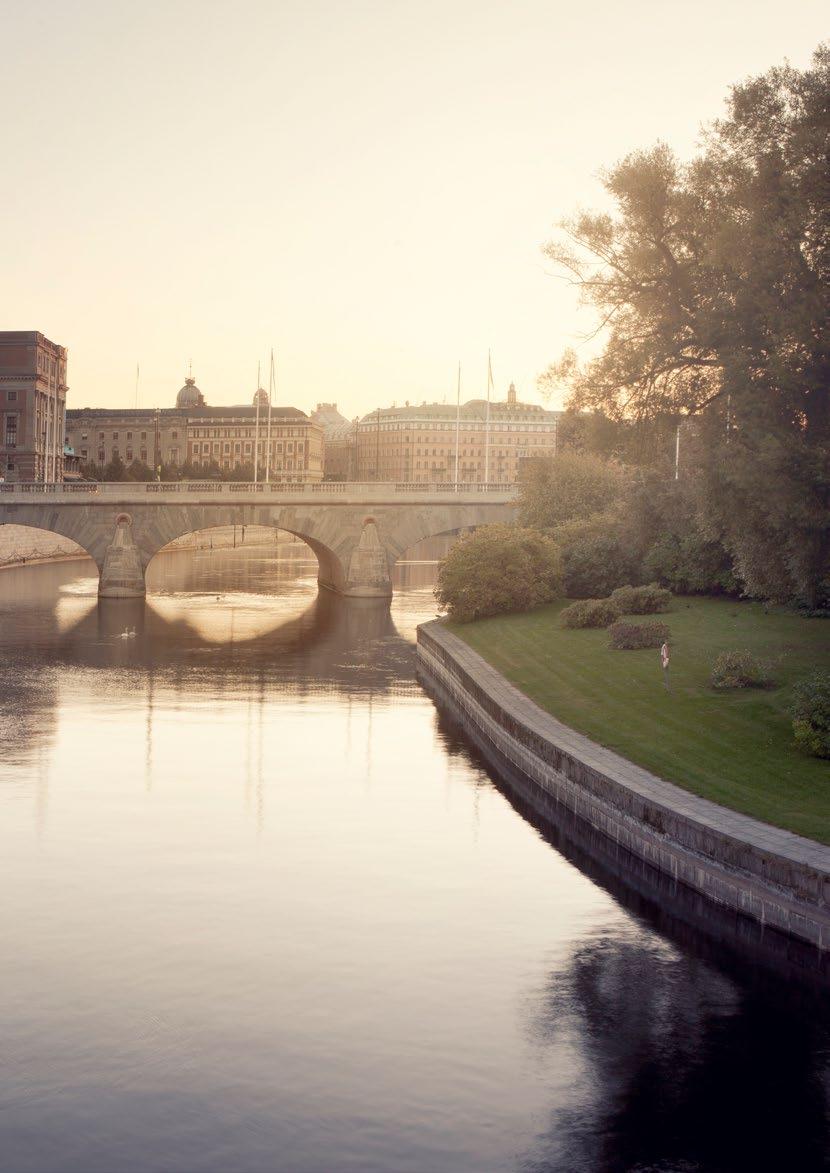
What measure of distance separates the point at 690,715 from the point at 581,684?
285 inches

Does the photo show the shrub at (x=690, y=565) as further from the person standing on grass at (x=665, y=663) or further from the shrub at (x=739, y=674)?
the shrub at (x=739, y=674)

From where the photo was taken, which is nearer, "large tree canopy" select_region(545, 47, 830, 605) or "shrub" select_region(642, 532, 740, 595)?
"large tree canopy" select_region(545, 47, 830, 605)

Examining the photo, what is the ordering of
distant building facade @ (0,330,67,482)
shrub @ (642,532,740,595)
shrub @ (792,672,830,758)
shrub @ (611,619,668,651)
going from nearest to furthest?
1. shrub @ (792,672,830,758)
2. shrub @ (611,619,668,651)
3. shrub @ (642,532,740,595)
4. distant building facade @ (0,330,67,482)

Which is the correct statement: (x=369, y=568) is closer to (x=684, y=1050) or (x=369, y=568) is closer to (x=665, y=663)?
(x=665, y=663)

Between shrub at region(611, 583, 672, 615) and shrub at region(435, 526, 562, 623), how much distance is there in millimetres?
7120

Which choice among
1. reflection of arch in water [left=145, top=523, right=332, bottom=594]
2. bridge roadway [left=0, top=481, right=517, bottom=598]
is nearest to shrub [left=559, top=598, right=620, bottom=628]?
bridge roadway [left=0, top=481, right=517, bottom=598]

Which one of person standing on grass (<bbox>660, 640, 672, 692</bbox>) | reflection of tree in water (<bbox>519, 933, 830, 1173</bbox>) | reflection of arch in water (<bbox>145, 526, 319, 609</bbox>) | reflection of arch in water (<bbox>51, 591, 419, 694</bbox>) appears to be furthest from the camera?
reflection of arch in water (<bbox>145, 526, 319, 609</bbox>)

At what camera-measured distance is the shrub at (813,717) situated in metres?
28.5

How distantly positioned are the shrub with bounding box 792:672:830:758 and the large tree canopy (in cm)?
231

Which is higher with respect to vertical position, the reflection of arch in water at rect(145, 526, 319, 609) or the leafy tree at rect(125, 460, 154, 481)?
the leafy tree at rect(125, 460, 154, 481)

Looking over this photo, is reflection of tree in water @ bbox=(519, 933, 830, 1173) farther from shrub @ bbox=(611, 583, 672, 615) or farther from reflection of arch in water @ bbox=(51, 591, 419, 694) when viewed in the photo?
shrub @ bbox=(611, 583, 672, 615)

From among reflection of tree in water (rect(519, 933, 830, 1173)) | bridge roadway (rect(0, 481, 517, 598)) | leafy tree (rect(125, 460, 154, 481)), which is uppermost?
leafy tree (rect(125, 460, 154, 481))

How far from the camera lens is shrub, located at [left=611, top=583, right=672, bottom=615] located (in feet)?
177

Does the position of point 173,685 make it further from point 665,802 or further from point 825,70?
point 825,70
